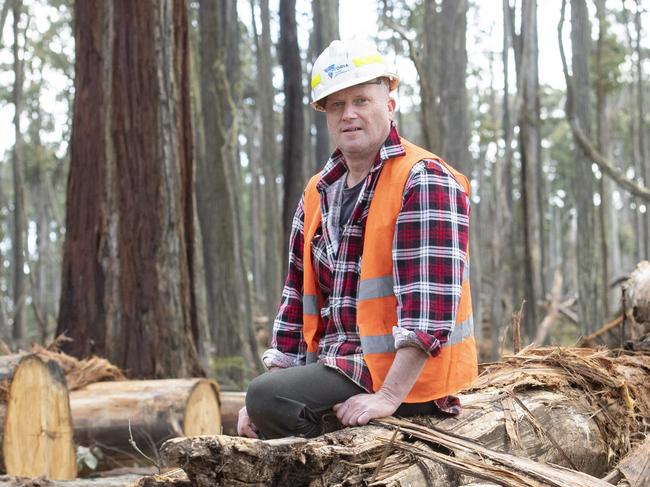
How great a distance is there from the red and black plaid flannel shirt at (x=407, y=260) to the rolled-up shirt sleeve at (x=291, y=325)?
9.0 inches

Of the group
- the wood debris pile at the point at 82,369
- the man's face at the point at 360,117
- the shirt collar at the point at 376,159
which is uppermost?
the man's face at the point at 360,117

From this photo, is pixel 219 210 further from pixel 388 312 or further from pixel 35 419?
pixel 388 312

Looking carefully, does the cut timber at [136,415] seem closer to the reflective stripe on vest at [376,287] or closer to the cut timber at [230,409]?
the cut timber at [230,409]

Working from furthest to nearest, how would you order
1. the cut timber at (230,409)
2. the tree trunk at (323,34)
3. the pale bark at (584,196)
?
the tree trunk at (323,34) < the pale bark at (584,196) < the cut timber at (230,409)

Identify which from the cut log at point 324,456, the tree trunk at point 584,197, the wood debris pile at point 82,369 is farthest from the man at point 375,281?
the tree trunk at point 584,197

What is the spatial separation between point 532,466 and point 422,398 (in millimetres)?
507

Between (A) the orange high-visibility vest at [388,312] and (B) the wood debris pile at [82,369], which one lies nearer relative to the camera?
(A) the orange high-visibility vest at [388,312]

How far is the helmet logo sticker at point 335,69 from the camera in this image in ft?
10.9

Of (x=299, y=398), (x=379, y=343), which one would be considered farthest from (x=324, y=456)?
(x=379, y=343)

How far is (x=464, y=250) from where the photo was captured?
3303 mm

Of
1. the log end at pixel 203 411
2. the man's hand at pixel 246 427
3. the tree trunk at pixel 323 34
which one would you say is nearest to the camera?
the man's hand at pixel 246 427

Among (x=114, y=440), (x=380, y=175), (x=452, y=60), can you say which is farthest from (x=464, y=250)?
(x=452, y=60)

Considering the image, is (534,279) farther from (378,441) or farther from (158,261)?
(378,441)

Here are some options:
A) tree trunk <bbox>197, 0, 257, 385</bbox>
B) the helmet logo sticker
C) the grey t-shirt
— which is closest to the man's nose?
the helmet logo sticker
